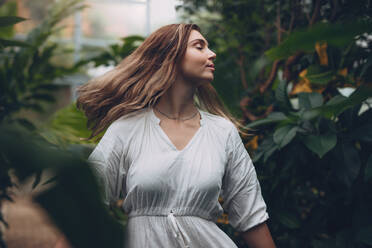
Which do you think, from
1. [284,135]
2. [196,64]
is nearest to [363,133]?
[284,135]

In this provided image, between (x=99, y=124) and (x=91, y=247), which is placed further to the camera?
(x=99, y=124)

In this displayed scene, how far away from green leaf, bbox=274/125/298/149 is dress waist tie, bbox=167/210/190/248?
1.97ft

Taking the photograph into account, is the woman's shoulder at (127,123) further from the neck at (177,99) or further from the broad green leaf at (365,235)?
the broad green leaf at (365,235)

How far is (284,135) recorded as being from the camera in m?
1.59

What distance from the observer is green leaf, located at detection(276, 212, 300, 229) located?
177 centimetres

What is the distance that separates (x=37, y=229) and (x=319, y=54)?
1.93m

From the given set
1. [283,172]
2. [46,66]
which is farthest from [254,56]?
[46,66]

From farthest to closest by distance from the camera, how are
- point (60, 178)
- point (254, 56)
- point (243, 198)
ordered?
1. point (254, 56)
2. point (243, 198)
3. point (60, 178)

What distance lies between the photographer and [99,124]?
4.65 ft

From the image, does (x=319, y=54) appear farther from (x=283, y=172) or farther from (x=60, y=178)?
(x=60, y=178)

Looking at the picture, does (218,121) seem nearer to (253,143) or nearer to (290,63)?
(253,143)

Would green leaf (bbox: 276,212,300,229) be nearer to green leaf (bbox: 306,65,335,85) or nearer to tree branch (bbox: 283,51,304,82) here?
green leaf (bbox: 306,65,335,85)

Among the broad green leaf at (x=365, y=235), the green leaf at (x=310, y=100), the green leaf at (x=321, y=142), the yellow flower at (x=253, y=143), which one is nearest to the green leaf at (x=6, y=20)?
the green leaf at (x=321, y=142)

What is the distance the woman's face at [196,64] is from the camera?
52.7 inches
